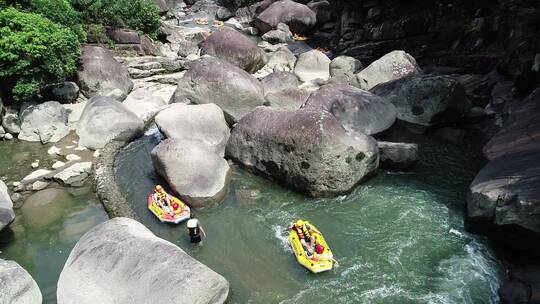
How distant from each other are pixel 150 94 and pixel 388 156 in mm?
12053

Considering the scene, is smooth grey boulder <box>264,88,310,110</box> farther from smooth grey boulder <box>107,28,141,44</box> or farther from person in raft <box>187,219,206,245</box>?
smooth grey boulder <box>107,28,141,44</box>

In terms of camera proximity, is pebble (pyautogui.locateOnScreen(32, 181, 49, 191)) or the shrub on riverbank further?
the shrub on riverbank

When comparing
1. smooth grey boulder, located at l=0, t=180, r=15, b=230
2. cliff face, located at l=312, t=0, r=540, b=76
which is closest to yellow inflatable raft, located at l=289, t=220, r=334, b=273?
smooth grey boulder, located at l=0, t=180, r=15, b=230

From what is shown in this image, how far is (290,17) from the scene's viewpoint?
35188 millimetres

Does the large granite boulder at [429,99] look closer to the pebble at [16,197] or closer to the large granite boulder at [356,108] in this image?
the large granite boulder at [356,108]

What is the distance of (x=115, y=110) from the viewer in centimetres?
1700

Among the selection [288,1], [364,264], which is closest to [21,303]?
[364,264]

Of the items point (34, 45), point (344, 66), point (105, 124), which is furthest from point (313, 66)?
point (34, 45)

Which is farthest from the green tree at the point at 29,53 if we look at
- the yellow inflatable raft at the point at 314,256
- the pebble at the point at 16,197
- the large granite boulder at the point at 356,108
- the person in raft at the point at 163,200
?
the yellow inflatable raft at the point at 314,256

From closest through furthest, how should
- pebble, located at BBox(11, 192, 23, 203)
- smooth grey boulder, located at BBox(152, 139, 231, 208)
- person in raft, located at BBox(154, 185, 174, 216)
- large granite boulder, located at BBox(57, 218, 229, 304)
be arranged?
Answer: large granite boulder, located at BBox(57, 218, 229, 304), person in raft, located at BBox(154, 185, 174, 216), smooth grey boulder, located at BBox(152, 139, 231, 208), pebble, located at BBox(11, 192, 23, 203)

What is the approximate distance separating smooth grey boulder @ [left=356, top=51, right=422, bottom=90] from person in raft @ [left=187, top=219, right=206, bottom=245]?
12.2 meters

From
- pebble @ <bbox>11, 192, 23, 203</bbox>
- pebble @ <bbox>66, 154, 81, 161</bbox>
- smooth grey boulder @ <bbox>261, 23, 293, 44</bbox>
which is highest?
pebble @ <bbox>66, 154, 81, 161</bbox>

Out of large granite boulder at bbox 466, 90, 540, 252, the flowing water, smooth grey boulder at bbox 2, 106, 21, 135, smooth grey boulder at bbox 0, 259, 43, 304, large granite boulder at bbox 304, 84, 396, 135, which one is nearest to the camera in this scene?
smooth grey boulder at bbox 0, 259, 43, 304

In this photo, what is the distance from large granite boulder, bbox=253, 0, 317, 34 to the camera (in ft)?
116
